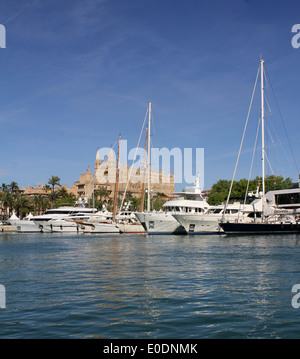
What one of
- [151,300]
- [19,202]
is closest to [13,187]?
[19,202]

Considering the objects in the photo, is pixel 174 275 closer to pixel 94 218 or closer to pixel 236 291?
pixel 236 291

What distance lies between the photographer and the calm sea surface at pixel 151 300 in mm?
10102

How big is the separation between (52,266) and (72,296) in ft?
28.3

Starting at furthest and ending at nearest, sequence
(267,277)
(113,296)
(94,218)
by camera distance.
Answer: (94,218)
(267,277)
(113,296)

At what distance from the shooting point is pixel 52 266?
22219 mm

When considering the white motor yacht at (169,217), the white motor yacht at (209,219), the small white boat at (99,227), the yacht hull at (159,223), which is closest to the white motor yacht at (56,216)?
the small white boat at (99,227)

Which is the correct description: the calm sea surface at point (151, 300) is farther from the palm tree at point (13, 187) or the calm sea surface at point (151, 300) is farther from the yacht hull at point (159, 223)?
the palm tree at point (13, 187)

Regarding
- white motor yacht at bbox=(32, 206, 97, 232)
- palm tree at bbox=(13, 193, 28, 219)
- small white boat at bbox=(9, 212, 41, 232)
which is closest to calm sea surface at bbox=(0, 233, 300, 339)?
white motor yacht at bbox=(32, 206, 97, 232)

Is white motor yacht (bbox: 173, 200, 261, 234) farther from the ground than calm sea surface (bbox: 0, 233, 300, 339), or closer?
farther from the ground

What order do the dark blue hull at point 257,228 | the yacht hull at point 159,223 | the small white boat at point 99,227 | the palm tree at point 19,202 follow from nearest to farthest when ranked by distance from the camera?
the dark blue hull at point 257,228, the yacht hull at point 159,223, the small white boat at point 99,227, the palm tree at point 19,202

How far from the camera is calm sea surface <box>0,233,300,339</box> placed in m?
10.1

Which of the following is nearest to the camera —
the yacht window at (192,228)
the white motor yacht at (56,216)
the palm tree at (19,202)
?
the yacht window at (192,228)

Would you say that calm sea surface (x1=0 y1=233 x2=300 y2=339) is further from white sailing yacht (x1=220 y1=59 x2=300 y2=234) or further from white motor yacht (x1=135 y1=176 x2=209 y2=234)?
white motor yacht (x1=135 y1=176 x2=209 y2=234)
